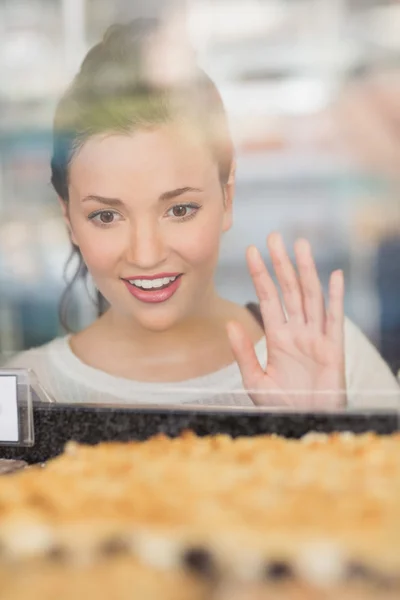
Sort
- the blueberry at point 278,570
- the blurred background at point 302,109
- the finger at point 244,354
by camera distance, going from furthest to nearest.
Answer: the finger at point 244,354
the blurred background at point 302,109
the blueberry at point 278,570

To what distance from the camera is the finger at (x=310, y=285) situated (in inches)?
58.2

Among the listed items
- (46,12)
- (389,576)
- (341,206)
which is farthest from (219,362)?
(46,12)

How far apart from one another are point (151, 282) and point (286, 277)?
29 cm

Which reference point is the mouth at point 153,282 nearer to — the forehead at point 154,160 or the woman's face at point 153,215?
the woman's face at point 153,215

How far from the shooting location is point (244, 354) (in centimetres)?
153

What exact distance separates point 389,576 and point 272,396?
61 centimetres

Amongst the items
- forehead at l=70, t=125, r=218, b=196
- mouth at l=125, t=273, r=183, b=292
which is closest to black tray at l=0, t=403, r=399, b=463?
mouth at l=125, t=273, r=183, b=292

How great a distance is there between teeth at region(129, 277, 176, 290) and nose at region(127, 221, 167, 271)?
0.11ft

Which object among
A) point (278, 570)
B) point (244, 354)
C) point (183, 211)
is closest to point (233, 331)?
point (244, 354)

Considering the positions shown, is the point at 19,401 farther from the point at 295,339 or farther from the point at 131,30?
the point at 131,30

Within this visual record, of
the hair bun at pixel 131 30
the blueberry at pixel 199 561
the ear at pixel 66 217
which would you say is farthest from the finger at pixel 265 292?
the blueberry at pixel 199 561

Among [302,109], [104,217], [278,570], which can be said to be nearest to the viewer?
[278,570]

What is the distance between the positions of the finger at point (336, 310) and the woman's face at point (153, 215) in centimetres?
25

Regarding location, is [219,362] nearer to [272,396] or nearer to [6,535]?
[272,396]
